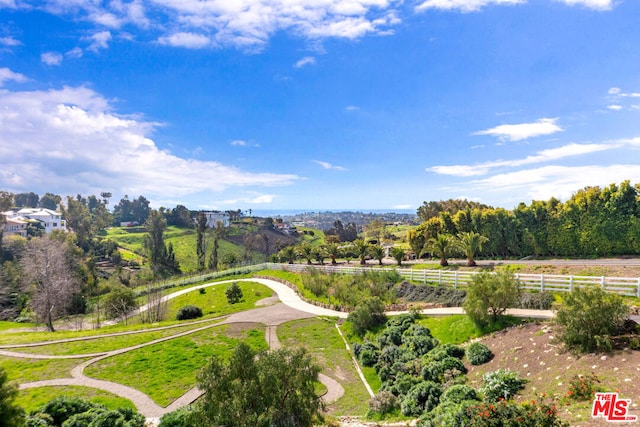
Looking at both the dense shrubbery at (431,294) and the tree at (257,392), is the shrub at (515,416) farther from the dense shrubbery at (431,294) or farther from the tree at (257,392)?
the dense shrubbery at (431,294)

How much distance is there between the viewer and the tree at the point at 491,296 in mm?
14906

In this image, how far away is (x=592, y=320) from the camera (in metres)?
10.8

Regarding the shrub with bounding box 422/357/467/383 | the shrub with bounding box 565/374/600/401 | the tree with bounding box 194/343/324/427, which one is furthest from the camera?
the shrub with bounding box 422/357/467/383

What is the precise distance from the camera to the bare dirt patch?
8.22 meters

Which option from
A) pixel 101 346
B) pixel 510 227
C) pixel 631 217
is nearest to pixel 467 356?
pixel 101 346

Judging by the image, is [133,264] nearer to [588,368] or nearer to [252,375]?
[252,375]

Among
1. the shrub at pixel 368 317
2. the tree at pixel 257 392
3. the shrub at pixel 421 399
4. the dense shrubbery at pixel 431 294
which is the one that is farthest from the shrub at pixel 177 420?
the dense shrubbery at pixel 431 294

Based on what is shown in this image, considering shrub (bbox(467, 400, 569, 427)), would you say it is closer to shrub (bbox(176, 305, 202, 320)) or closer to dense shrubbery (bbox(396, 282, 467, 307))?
dense shrubbery (bbox(396, 282, 467, 307))

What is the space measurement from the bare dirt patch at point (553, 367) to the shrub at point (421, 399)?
148 cm

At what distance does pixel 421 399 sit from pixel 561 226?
Result: 26.2 metres

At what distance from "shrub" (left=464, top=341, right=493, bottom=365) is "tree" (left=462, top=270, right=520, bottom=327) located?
1926 mm

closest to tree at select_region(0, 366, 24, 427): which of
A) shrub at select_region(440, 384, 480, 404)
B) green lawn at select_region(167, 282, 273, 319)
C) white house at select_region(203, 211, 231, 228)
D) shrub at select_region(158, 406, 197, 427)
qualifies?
shrub at select_region(158, 406, 197, 427)

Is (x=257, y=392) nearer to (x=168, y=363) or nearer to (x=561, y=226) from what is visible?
(x=168, y=363)

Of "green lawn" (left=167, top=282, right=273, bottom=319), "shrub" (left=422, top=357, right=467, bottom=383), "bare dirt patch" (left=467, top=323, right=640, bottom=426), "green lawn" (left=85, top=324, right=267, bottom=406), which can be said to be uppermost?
"bare dirt patch" (left=467, top=323, right=640, bottom=426)
